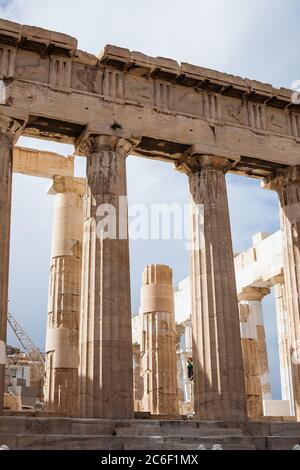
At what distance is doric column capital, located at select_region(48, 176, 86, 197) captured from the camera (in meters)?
26.4

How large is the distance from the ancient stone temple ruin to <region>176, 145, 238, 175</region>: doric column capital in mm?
36

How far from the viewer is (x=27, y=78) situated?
20297 millimetres

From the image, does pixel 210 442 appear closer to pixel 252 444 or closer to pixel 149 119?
pixel 252 444

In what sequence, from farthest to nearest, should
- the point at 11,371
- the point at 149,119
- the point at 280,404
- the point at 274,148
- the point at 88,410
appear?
the point at 11,371, the point at 280,404, the point at 274,148, the point at 149,119, the point at 88,410

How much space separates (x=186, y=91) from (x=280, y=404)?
55.3 feet

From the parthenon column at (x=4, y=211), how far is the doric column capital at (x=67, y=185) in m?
6.49

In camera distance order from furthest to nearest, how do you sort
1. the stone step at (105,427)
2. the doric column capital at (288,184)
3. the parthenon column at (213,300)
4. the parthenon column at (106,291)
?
the doric column capital at (288,184), the parthenon column at (213,300), the parthenon column at (106,291), the stone step at (105,427)

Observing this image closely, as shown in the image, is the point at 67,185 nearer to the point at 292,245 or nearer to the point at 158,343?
the point at 158,343

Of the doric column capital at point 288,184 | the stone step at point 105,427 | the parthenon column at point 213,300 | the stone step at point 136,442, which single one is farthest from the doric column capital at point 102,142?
the stone step at point 136,442

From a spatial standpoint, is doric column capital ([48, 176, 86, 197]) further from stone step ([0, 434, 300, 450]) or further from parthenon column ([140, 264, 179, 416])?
stone step ([0, 434, 300, 450])

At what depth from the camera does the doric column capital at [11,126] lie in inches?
771

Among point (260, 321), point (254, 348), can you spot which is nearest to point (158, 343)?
point (254, 348)

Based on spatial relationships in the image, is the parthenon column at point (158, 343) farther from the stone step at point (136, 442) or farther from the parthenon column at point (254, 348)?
the stone step at point (136, 442)

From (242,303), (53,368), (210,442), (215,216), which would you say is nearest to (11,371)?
(242,303)
